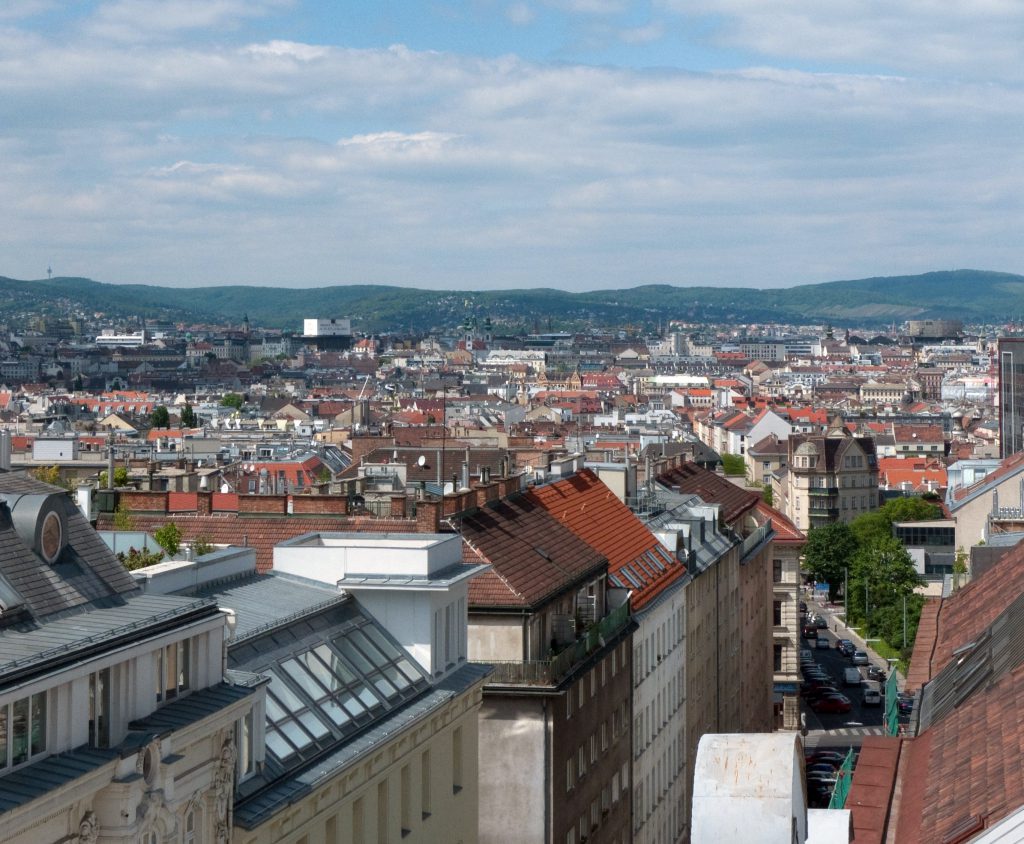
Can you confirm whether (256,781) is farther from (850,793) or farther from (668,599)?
(668,599)

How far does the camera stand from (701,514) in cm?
5072

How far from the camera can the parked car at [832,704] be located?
219 feet

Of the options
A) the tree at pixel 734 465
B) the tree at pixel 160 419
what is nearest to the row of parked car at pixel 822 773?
the tree at pixel 734 465

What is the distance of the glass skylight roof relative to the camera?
18531mm

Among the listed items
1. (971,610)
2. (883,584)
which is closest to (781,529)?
(883,584)

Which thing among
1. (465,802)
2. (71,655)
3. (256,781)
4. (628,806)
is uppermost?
(71,655)

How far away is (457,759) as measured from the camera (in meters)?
23.3

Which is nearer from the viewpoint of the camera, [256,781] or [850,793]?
[850,793]

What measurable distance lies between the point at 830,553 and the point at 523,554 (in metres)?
69.3

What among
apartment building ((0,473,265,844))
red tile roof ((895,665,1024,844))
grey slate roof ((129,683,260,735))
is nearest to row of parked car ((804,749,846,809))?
red tile roof ((895,665,1024,844))

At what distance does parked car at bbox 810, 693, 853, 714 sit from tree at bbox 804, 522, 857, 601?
3015 centimetres

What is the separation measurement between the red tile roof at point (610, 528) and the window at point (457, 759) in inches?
481

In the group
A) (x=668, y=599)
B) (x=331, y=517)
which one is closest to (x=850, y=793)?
(x=331, y=517)

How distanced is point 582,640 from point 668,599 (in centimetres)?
1015
